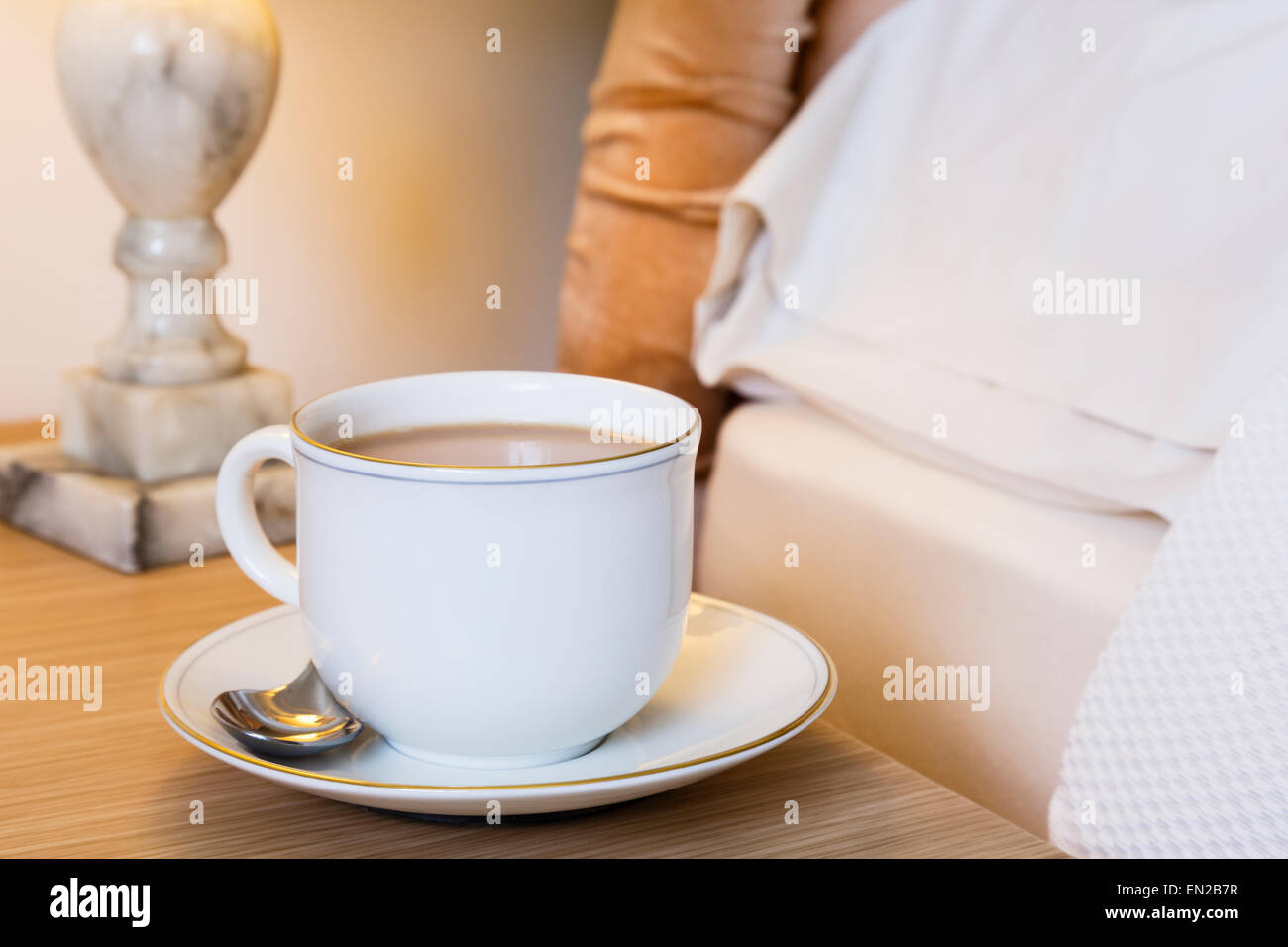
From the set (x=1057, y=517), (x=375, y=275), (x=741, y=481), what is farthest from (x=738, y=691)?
(x=375, y=275)

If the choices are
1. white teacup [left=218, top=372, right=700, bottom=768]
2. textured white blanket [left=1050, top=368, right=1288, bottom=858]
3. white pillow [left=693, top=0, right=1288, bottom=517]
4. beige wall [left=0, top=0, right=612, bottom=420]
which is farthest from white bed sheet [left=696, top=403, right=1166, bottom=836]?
beige wall [left=0, top=0, right=612, bottom=420]

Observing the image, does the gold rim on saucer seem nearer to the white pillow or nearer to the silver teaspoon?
the silver teaspoon

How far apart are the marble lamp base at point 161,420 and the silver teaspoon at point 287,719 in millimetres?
341

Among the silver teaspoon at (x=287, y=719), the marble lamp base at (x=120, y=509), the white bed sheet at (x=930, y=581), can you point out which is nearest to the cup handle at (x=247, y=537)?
the silver teaspoon at (x=287, y=719)

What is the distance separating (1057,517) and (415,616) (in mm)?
405

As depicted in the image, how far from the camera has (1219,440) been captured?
58 centimetres

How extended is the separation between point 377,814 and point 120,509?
1.14 ft

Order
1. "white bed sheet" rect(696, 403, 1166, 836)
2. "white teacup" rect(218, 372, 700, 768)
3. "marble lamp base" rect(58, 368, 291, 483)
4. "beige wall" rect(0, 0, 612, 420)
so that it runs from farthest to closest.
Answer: "beige wall" rect(0, 0, 612, 420), "marble lamp base" rect(58, 368, 291, 483), "white bed sheet" rect(696, 403, 1166, 836), "white teacup" rect(218, 372, 700, 768)

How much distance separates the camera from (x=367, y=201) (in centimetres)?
120

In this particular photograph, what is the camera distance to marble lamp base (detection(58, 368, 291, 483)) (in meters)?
0.72

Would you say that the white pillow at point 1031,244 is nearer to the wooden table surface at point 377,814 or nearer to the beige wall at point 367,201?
the wooden table surface at point 377,814

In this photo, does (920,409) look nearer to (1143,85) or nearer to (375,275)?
(1143,85)

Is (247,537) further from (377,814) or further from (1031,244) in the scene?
(1031,244)

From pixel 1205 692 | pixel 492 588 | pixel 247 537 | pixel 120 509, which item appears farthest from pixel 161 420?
pixel 1205 692
